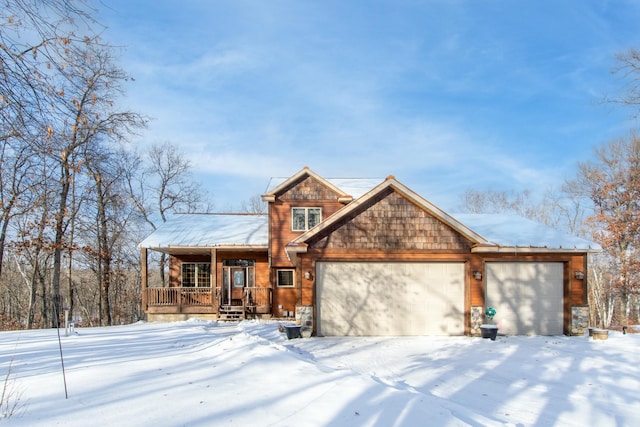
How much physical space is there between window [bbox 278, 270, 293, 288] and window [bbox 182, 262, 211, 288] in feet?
11.9

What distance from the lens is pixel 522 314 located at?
13.9m

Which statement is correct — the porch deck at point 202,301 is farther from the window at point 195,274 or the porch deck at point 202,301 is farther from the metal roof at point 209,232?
the metal roof at point 209,232

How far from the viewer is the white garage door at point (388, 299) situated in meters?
13.4

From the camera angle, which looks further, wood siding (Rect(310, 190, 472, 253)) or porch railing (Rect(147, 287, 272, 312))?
porch railing (Rect(147, 287, 272, 312))

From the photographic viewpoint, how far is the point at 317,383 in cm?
617

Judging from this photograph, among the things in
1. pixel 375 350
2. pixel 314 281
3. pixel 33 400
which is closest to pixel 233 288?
pixel 314 281

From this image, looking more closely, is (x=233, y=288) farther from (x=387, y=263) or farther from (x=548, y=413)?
(x=548, y=413)

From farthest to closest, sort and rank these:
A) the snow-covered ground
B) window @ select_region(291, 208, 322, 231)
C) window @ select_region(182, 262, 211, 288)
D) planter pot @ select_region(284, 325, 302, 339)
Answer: window @ select_region(182, 262, 211, 288)
window @ select_region(291, 208, 322, 231)
planter pot @ select_region(284, 325, 302, 339)
the snow-covered ground

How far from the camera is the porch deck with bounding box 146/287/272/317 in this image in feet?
60.4

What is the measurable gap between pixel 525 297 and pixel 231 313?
11.4m

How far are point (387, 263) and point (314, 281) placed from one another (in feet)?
7.58

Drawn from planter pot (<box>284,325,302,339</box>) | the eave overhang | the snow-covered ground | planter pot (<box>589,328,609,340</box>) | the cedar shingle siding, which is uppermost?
the cedar shingle siding

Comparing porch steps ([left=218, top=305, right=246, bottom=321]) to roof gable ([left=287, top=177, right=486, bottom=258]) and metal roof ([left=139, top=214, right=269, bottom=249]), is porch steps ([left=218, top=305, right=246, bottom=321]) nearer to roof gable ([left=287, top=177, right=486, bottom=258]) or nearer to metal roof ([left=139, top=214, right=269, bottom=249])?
metal roof ([left=139, top=214, right=269, bottom=249])

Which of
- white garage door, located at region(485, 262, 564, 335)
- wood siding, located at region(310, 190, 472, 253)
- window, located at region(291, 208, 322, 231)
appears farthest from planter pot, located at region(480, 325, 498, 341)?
window, located at region(291, 208, 322, 231)
